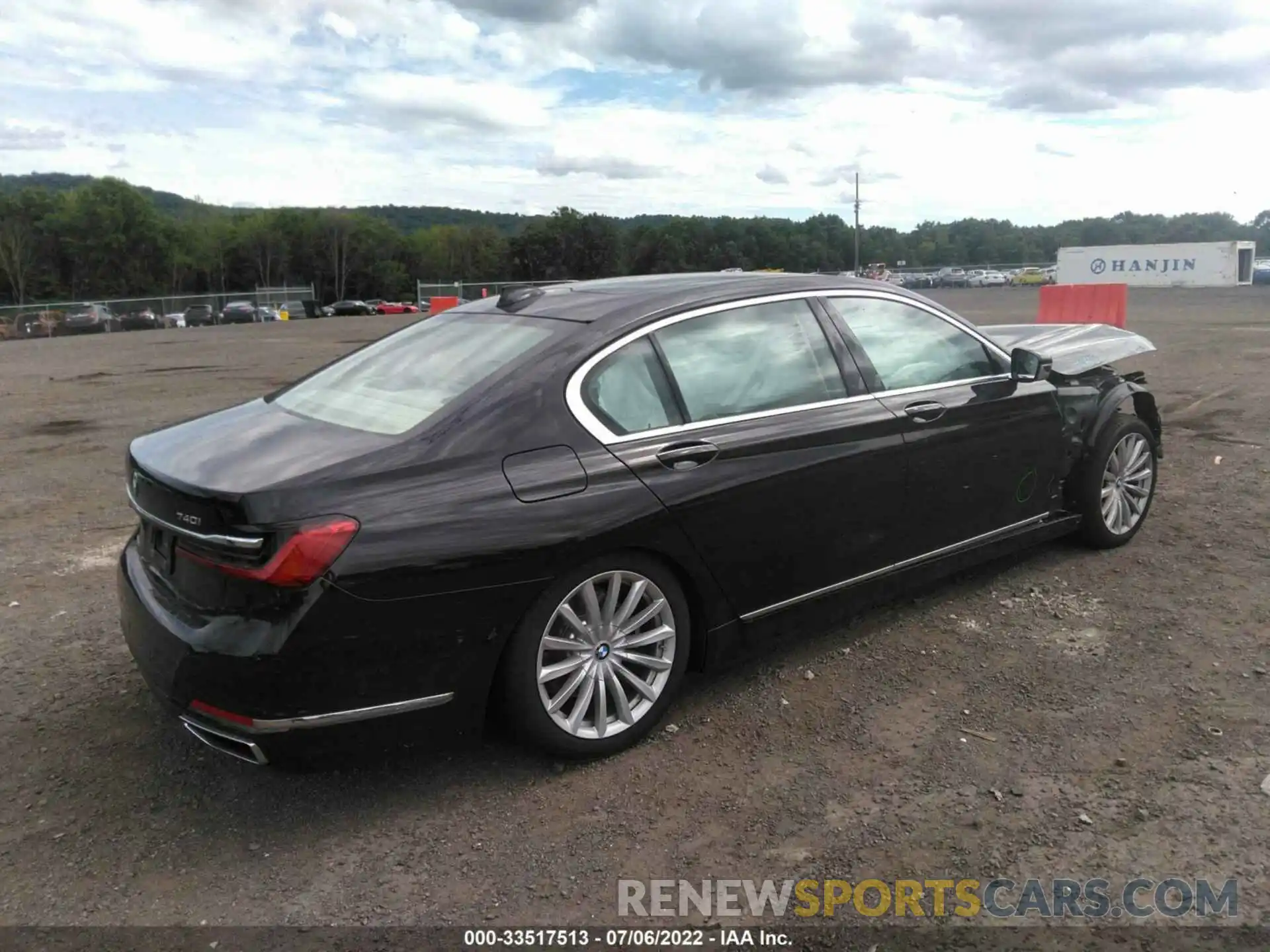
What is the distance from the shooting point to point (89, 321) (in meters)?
38.2

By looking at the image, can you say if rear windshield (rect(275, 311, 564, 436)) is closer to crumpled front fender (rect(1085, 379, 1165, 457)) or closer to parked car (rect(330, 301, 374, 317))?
crumpled front fender (rect(1085, 379, 1165, 457))

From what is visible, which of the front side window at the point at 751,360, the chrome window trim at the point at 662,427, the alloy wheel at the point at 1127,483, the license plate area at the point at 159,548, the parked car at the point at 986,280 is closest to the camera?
the license plate area at the point at 159,548

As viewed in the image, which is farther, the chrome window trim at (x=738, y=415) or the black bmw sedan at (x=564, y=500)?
the chrome window trim at (x=738, y=415)

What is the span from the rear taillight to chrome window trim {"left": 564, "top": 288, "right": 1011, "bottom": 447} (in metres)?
0.91

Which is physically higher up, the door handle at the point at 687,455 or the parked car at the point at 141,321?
the parked car at the point at 141,321

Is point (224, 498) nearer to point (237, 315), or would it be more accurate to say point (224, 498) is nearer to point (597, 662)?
point (597, 662)

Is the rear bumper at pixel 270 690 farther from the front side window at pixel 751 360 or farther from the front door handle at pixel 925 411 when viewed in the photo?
the front door handle at pixel 925 411

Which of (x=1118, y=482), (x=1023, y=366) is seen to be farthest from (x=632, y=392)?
(x=1118, y=482)

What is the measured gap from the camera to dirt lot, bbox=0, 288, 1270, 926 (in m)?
2.68

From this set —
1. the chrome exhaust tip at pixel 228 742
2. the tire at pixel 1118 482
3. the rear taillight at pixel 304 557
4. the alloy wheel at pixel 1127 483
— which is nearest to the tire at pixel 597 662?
the rear taillight at pixel 304 557

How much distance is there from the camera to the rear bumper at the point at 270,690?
2.67 metres

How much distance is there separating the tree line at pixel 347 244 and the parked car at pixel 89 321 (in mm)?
27857

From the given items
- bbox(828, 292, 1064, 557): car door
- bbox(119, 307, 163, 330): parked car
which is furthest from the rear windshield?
bbox(119, 307, 163, 330): parked car

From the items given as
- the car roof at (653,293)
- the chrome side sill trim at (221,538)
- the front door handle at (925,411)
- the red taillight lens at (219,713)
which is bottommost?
the red taillight lens at (219,713)
